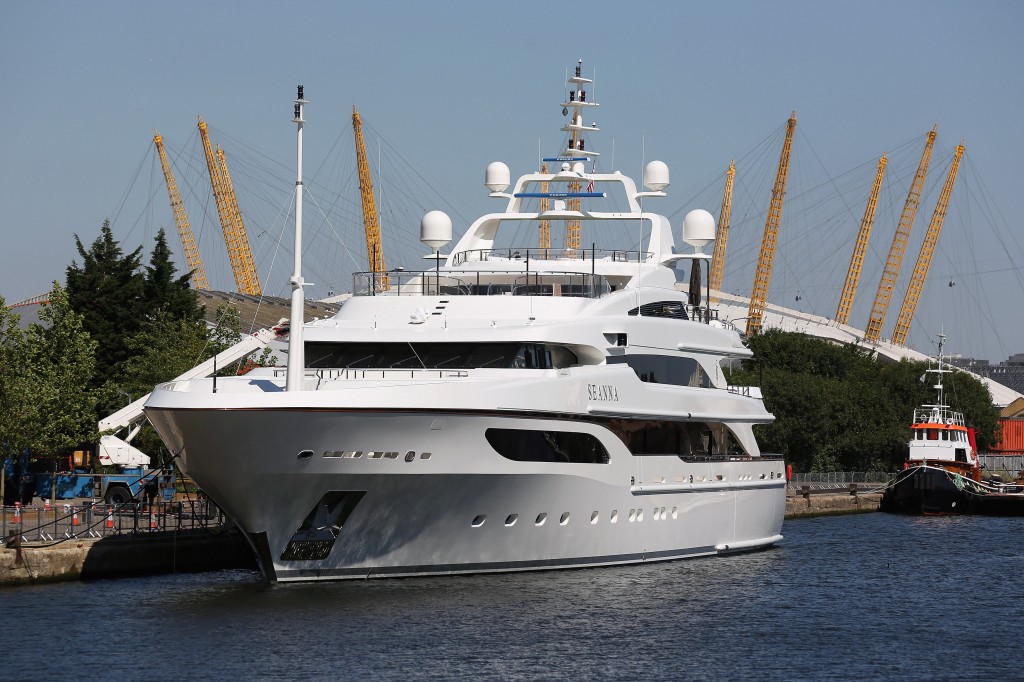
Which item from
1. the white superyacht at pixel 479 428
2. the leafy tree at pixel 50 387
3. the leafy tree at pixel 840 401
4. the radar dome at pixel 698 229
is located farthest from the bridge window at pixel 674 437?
the leafy tree at pixel 840 401

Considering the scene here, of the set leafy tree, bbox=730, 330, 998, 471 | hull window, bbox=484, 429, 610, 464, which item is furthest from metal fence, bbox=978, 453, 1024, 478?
hull window, bbox=484, 429, 610, 464

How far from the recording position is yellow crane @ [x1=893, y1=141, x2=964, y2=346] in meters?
127

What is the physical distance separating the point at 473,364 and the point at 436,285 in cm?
541

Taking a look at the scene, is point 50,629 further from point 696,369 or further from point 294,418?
point 696,369

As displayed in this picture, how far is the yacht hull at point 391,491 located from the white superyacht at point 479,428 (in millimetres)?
40

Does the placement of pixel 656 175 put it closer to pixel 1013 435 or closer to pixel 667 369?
pixel 667 369

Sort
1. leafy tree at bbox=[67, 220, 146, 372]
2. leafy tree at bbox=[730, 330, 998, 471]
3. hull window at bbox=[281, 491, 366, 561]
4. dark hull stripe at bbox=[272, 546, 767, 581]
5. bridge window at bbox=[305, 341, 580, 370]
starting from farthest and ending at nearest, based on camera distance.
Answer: leafy tree at bbox=[730, 330, 998, 471] → leafy tree at bbox=[67, 220, 146, 372] → bridge window at bbox=[305, 341, 580, 370] → dark hull stripe at bbox=[272, 546, 767, 581] → hull window at bbox=[281, 491, 366, 561]

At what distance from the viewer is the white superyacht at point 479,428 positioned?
2898cm

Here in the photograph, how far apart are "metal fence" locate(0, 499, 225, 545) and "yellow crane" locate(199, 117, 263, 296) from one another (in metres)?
88.7

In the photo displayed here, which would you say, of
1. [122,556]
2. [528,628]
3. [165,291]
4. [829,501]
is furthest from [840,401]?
[528,628]

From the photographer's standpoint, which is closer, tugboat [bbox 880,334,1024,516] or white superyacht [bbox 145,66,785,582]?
white superyacht [bbox 145,66,785,582]

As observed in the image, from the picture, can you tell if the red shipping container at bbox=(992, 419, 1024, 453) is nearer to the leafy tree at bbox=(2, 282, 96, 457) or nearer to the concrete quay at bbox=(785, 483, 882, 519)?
the concrete quay at bbox=(785, 483, 882, 519)

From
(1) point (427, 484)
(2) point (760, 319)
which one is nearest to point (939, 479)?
(1) point (427, 484)

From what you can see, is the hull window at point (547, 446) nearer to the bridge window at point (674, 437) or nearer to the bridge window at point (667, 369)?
the bridge window at point (674, 437)
